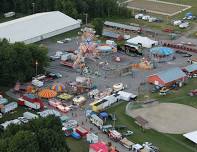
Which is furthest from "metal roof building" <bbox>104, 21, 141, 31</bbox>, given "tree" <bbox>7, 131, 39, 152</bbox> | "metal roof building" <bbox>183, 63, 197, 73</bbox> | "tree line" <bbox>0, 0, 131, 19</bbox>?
"tree" <bbox>7, 131, 39, 152</bbox>

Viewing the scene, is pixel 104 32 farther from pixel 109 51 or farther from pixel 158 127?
pixel 158 127

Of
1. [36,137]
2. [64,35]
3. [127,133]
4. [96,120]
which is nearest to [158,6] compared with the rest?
[64,35]

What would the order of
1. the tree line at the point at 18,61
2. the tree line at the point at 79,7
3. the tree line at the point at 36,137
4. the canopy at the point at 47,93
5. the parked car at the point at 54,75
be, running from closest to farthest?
the tree line at the point at 36,137, the canopy at the point at 47,93, the tree line at the point at 18,61, the parked car at the point at 54,75, the tree line at the point at 79,7

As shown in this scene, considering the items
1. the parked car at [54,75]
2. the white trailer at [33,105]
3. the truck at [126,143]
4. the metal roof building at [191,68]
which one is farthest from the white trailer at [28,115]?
the metal roof building at [191,68]

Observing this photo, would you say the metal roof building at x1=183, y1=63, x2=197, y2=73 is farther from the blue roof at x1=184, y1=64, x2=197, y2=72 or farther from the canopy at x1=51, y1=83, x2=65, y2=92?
the canopy at x1=51, y1=83, x2=65, y2=92

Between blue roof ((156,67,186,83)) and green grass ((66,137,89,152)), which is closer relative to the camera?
green grass ((66,137,89,152))

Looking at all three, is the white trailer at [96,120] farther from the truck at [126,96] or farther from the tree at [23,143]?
the tree at [23,143]

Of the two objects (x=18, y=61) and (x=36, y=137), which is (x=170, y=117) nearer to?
(x=36, y=137)
